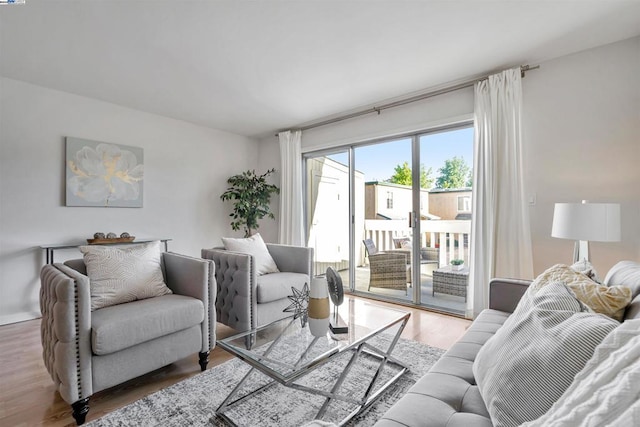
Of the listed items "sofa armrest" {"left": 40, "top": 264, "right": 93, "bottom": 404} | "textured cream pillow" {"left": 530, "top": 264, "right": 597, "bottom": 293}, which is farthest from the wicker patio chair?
"sofa armrest" {"left": 40, "top": 264, "right": 93, "bottom": 404}

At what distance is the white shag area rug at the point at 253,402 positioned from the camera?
61.1 inches

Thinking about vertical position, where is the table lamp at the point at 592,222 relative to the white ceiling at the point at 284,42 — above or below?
below

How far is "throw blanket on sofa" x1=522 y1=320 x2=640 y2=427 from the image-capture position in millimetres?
494

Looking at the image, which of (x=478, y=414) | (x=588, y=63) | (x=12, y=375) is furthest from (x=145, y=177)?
(x=588, y=63)

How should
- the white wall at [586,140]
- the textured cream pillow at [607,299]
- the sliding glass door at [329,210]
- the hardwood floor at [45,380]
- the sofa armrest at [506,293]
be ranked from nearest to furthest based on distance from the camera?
1. the textured cream pillow at [607,299]
2. the hardwood floor at [45,380]
3. the sofa armrest at [506,293]
4. the white wall at [586,140]
5. the sliding glass door at [329,210]

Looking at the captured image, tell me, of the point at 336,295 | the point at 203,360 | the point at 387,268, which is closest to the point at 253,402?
the point at 203,360

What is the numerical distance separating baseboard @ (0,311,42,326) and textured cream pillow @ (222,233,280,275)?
86.4 inches

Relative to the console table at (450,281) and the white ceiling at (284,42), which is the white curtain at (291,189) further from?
the console table at (450,281)

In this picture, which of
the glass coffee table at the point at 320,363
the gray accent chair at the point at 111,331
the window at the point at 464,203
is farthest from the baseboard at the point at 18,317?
the window at the point at 464,203

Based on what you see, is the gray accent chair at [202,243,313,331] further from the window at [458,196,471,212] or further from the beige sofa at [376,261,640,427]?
the window at [458,196,471,212]

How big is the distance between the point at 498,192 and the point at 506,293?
1.27 meters

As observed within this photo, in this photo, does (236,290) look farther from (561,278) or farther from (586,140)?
(586,140)

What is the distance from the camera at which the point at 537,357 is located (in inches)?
33.1

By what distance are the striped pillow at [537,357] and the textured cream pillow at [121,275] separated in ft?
6.60
